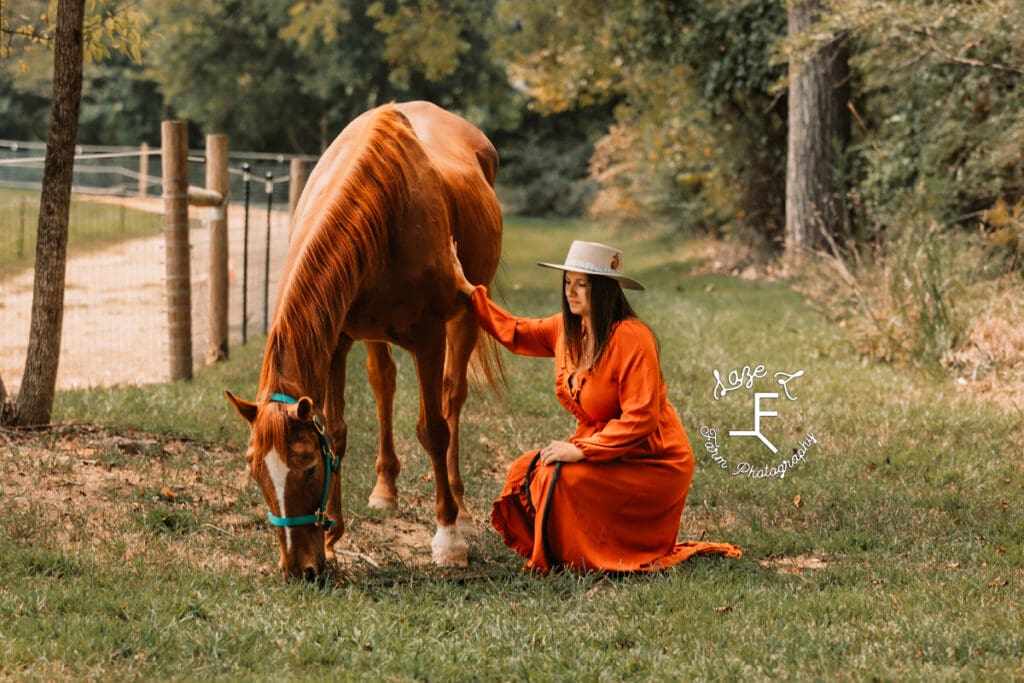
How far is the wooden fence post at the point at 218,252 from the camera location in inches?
388

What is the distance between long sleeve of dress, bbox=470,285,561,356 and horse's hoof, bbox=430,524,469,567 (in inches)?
35.1

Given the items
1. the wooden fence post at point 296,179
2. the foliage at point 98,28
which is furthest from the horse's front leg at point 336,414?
the wooden fence post at point 296,179

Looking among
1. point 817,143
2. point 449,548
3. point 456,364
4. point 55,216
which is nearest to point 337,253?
point 449,548

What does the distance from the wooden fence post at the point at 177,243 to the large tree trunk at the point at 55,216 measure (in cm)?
241

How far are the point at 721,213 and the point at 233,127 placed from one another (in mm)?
20405

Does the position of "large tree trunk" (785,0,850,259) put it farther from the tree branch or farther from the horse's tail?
the horse's tail

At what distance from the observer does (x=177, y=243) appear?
8.66 m

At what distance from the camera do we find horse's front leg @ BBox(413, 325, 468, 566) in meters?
5.16

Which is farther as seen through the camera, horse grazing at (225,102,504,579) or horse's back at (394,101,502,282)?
horse's back at (394,101,502,282)

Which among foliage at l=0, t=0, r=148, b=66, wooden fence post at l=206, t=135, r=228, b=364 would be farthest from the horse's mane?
wooden fence post at l=206, t=135, r=228, b=364

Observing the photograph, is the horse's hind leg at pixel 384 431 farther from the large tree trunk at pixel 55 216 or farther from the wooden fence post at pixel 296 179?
the wooden fence post at pixel 296 179

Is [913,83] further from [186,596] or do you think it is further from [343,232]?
[186,596]

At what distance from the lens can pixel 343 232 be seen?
15.0 feet

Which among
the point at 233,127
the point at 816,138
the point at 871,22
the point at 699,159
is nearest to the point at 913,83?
the point at 816,138
